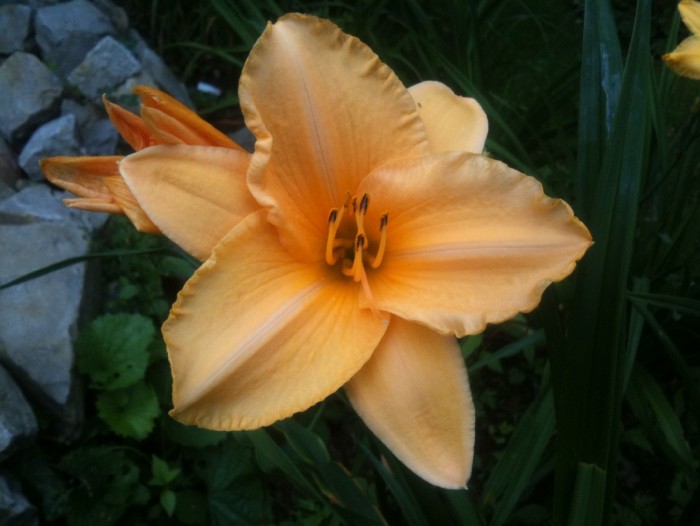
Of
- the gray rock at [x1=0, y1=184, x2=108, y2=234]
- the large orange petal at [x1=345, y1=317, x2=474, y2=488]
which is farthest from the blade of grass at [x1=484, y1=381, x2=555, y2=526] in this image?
the gray rock at [x1=0, y1=184, x2=108, y2=234]

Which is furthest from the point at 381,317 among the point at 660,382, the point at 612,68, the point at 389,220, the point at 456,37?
the point at 456,37

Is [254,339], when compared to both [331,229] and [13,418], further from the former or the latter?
[13,418]

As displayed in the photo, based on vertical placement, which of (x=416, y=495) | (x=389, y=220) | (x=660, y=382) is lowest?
(x=660, y=382)

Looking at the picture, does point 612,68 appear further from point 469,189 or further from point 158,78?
point 158,78

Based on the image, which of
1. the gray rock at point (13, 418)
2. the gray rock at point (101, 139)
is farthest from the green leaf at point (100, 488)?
the gray rock at point (101, 139)

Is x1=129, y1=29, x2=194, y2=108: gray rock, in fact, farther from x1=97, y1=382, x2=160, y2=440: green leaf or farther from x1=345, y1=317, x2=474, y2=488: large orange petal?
x1=345, y1=317, x2=474, y2=488: large orange petal
